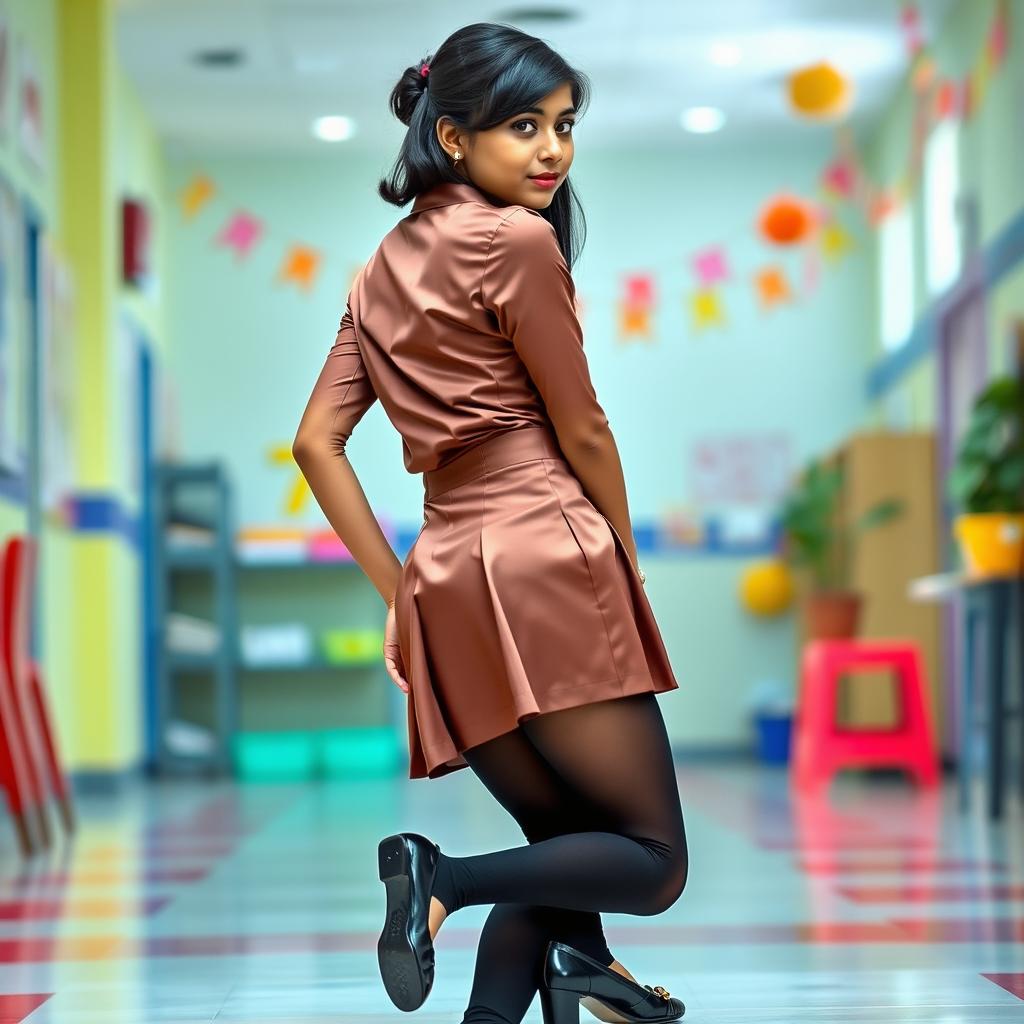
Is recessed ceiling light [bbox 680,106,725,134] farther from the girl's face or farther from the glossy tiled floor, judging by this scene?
the girl's face

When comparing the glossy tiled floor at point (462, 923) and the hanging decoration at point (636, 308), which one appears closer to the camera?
the glossy tiled floor at point (462, 923)

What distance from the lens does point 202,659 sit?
25.6ft

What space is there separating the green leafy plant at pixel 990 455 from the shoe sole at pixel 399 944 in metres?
4.12

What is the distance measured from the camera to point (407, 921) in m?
1.47

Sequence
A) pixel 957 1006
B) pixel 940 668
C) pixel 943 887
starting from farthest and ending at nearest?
1. pixel 940 668
2. pixel 943 887
3. pixel 957 1006

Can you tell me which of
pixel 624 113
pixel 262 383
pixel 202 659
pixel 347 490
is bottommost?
pixel 202 659

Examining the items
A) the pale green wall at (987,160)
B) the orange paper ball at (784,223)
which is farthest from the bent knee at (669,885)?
the orange paper ball at (784,223)

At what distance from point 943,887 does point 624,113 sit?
5623 millimetres

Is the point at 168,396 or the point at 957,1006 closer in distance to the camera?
the point at 957,1006

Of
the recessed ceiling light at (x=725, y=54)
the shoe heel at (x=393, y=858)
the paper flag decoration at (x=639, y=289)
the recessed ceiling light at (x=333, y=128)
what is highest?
the recessed ceiling light at (x=725, y=54)

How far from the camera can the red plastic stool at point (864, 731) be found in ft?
20.6

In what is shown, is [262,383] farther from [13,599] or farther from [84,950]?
[84,950]

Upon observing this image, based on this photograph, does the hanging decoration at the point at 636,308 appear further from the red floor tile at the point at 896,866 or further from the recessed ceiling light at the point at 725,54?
the red floor tile at the point at 896,866

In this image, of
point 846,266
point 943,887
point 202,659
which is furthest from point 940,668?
point 943,887
